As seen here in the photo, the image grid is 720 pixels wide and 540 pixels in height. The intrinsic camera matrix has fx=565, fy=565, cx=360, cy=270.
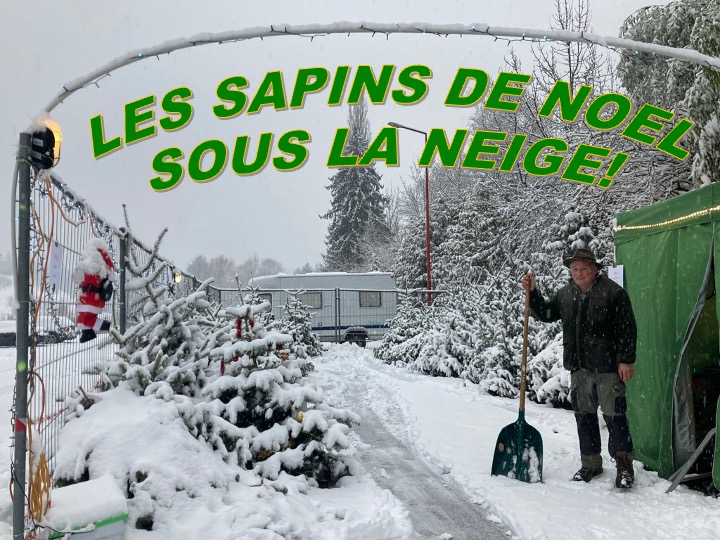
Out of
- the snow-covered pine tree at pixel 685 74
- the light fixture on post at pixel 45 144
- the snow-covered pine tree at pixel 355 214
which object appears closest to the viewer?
the light fixture on post at pixel 45 144

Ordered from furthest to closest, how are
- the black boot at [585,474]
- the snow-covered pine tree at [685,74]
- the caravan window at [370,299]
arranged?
the caravan window at [370,299]
the snow-covered pine tree at [685,74]
the black boot at [585,474]

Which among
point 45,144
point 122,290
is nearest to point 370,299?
point 122,290

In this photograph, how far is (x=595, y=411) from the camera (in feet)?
16.1

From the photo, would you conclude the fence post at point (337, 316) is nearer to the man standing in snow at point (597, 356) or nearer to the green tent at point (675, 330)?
the green tent at point (675, 330)

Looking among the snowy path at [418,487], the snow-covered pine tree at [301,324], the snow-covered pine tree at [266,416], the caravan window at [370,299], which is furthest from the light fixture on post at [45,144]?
the caravan window at [370,299]

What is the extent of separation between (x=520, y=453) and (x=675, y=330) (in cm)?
167

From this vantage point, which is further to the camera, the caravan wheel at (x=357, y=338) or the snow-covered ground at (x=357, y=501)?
the caravan wheel at (x=357, y=338)

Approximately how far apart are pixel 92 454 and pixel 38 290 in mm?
1209

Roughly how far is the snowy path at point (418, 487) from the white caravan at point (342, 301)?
39.5 feet

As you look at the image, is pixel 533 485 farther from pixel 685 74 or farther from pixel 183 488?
pixel 685 74

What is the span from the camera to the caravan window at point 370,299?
68.3 feet

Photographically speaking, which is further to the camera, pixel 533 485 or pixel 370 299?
pixel 370 299

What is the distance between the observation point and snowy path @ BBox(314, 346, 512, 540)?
3.90 metres

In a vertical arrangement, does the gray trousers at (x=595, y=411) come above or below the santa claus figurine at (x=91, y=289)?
below
